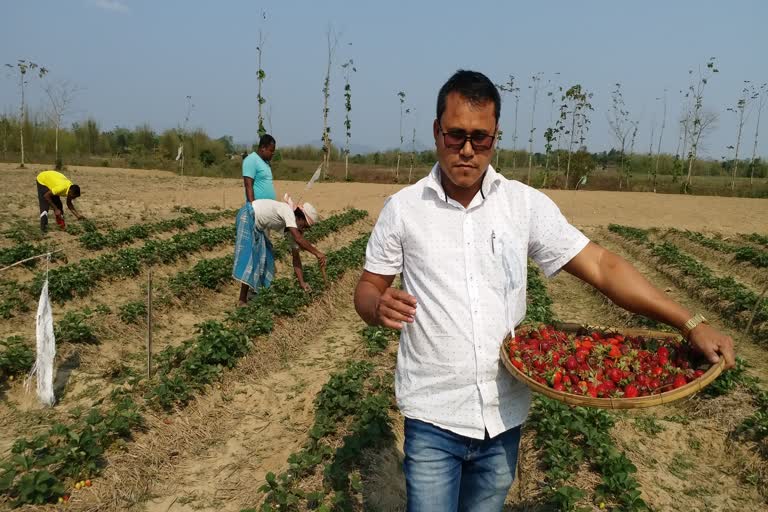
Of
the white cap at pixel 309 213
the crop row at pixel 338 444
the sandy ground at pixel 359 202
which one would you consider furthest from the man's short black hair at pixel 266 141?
the sandy ground at pixel 359 202

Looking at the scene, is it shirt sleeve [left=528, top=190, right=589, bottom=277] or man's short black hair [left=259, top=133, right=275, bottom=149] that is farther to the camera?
man's short black hair [left=259, top=133, right=275, bottom=149]

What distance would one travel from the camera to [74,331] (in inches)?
226

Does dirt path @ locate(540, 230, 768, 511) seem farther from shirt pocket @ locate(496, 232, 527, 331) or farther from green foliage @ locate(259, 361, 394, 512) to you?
shirt pocket @ locate(496, 232, 527, 331)

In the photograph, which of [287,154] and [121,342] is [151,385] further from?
[287,154]

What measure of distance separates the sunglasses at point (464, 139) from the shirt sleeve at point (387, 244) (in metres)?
0.28

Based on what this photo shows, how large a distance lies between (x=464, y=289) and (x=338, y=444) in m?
2.50

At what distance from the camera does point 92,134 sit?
4512cm

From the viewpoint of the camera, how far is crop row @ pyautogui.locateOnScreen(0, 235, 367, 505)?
130 inches

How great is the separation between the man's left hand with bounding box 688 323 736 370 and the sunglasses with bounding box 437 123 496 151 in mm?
948

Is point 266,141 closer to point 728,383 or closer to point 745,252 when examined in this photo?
point 728,383

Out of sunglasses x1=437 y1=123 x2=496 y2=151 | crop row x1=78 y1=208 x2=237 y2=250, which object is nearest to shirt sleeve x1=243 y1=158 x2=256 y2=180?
crop row x1=78 y1=208 x2=237 y2=250

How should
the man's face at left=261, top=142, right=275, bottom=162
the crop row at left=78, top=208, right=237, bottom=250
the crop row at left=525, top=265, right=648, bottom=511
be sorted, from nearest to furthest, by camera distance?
the crop row at left=525, top=265, right=648, bottom=511, the man's face at left=261, top=142, right=275, bottom=162, the crop row at left=78, top=208, right=237, bottom=250

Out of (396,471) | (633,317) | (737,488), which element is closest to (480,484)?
(396,471)

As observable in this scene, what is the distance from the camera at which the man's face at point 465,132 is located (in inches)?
74.4
